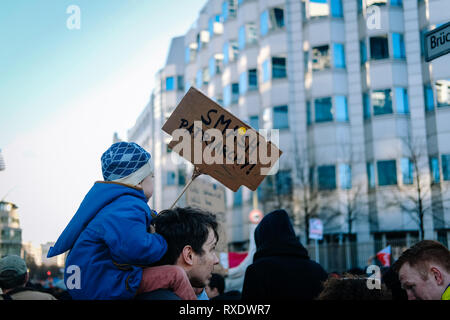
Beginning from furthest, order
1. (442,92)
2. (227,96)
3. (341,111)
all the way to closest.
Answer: (227,96), (341,111), (442,92)

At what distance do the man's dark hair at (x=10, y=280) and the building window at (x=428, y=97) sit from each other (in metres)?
27.9

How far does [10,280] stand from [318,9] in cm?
3083

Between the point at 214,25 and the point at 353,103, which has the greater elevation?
the point at 214,25

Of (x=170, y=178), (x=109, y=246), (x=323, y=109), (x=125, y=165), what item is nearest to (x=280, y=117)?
(x=323, y=109)

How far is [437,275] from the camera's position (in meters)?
3.72

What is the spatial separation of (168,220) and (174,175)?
46.9m

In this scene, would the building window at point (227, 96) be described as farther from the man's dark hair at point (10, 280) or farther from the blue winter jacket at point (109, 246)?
the blue winter jacket at point (109, 246)

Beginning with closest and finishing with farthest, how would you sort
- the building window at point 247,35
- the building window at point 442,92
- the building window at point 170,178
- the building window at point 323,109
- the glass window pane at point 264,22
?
the building window at point 442,92 → the building window at point 323,109 → the glass window pane at point 264,22 → the building window at point 247,35 → the building window at point 170,178

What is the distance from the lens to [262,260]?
4840mm

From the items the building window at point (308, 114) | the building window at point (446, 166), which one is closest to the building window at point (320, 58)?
the building window at point (308, 114)

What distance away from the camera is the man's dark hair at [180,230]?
317 centimetres

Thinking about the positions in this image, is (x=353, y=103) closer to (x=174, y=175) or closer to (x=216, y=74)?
(x=216, y=74)

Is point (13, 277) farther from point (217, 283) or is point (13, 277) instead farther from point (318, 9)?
point (318, 9)
